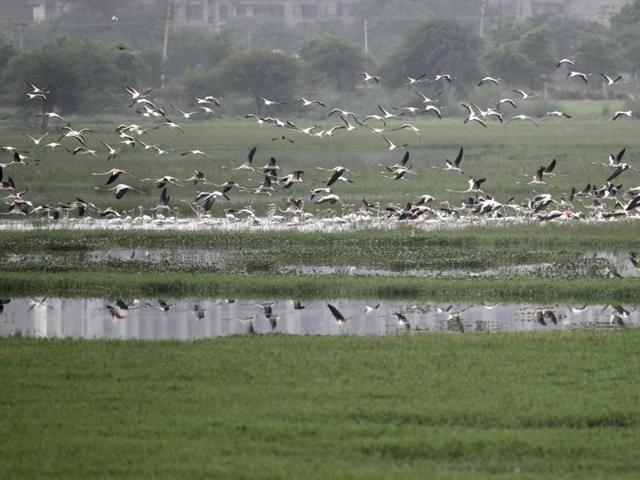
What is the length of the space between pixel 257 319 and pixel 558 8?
113314 millimetres

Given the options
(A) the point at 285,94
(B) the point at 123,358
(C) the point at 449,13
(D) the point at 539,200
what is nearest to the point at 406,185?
(D) the point at 539,200

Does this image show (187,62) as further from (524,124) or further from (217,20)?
(524,124)

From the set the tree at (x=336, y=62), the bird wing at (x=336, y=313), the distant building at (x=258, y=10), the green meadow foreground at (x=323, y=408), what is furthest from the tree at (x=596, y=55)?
the green meadow foreground at (x=323, y=408)

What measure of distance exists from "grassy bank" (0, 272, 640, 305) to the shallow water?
510 mm

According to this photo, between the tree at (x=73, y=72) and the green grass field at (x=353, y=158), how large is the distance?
2.39m

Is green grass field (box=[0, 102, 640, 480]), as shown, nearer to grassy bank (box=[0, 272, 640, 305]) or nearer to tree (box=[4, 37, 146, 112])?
grassy bank (box=[0, 272, 640, 305])

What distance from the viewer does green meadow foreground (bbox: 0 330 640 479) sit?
1673 centimetres

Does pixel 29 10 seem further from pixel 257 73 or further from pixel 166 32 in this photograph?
pixel 257 73

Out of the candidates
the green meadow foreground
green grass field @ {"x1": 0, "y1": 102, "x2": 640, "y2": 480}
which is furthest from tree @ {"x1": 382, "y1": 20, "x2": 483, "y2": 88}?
the green meadow foreground

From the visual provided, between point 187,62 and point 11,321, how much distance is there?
3153 inches

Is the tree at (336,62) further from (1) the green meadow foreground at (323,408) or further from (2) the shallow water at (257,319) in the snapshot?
(1) the green meadow foreground at (323,408)

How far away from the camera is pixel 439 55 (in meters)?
93.2

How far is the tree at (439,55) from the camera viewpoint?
3647 inches

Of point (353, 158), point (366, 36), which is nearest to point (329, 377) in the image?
point (353, 158)
